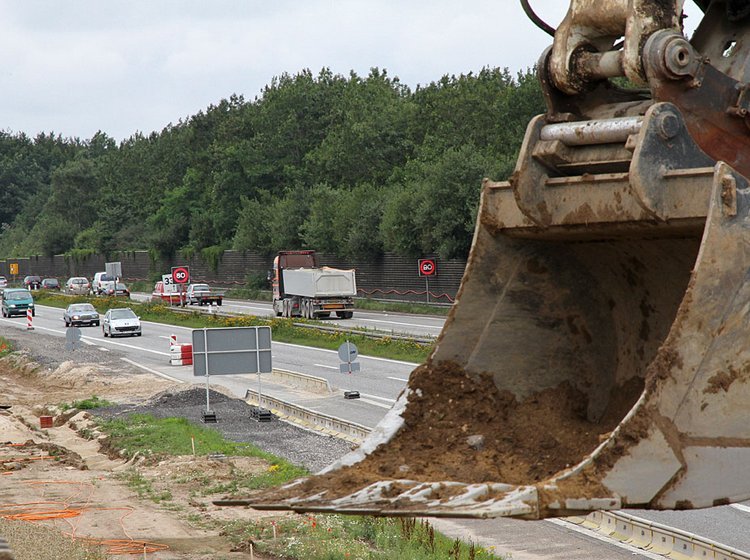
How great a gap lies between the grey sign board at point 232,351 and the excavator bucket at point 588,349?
57.3ft

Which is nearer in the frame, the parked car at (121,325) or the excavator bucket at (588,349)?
the excavator bucket at (588,349)

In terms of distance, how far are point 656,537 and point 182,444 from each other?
35.7 ft

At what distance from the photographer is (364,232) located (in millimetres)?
70312

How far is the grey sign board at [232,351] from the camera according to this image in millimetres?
24734

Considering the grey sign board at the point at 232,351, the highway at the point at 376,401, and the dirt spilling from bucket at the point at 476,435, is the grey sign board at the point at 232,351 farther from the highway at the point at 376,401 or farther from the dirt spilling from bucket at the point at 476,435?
the dirt spilling from bucket at the point at 476,435

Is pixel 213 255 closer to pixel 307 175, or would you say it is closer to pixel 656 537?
pixel 307 175

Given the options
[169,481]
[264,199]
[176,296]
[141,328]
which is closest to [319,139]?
[264,199]

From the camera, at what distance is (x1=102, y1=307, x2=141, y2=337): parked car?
52469 millimetres

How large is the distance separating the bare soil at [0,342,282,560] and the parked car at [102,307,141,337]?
22.6 m

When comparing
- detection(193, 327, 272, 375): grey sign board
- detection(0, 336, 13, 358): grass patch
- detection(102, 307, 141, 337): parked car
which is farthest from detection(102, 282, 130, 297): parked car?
detection(193, 327, 272, 375): grey sign board

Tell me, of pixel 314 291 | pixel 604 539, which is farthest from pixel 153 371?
pixel 604 539

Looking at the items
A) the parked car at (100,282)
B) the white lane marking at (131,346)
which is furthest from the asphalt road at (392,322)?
the parked car at (100,282)

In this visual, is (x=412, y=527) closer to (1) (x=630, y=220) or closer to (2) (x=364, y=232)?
(1) (x=630, y=220)

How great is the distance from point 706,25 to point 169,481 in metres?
13.8
